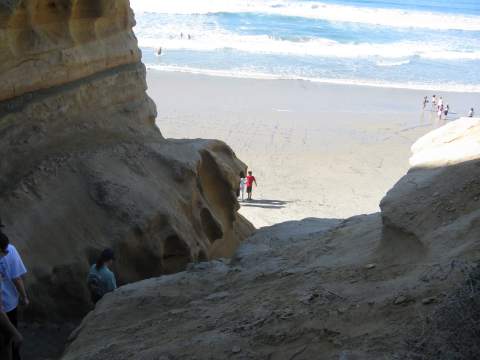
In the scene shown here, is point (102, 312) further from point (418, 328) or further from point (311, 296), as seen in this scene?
point (418, 328)

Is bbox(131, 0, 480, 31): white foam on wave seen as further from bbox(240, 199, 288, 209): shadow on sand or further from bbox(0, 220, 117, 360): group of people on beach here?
bbox(0, 220, 117, 360): group of people on beach

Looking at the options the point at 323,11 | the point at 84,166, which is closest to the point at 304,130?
the point at 84,166

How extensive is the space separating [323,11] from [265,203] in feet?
138

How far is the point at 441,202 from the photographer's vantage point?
14.4ft

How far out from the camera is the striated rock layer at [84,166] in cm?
593

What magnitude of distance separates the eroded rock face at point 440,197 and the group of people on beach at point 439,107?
17.3 m

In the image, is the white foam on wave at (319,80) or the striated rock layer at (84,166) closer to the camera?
the striated rock layer at (84,166)

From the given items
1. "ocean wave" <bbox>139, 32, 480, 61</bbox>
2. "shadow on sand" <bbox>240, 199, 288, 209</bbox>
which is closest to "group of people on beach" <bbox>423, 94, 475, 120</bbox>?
"ocean wave" <bbox>139, 32, 480, 61</bbox>

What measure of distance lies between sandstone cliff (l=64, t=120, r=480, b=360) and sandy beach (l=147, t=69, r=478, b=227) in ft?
25.2

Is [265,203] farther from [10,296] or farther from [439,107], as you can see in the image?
[439,107]

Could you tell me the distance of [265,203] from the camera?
14328 millimetres

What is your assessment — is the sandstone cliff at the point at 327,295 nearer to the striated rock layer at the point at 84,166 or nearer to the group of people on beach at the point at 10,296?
the group of people on beach at the point at 10,296

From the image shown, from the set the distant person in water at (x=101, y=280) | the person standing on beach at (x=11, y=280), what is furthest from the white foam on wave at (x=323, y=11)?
the person standing on beach at (x=11, y=280)

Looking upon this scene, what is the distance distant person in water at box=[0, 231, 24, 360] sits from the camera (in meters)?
4.45
